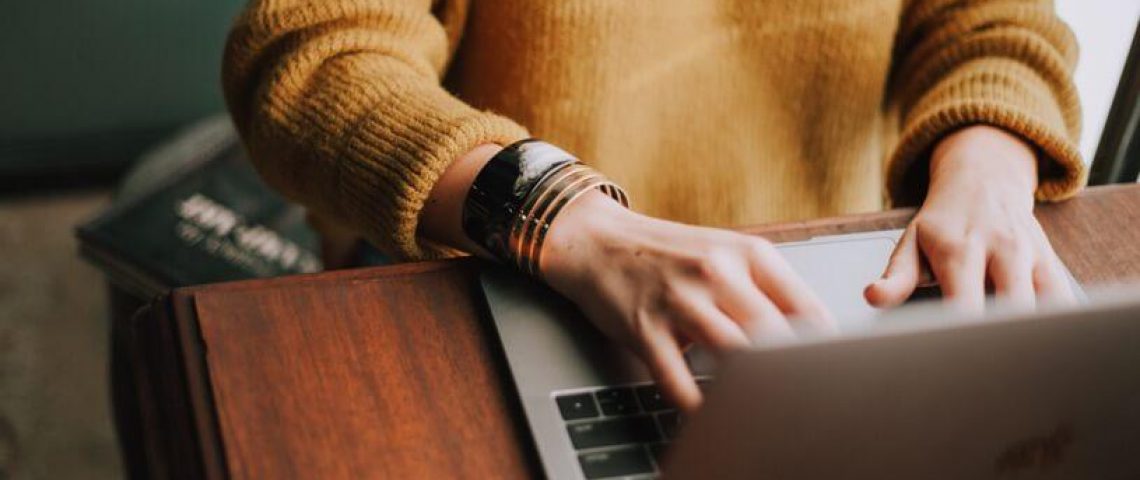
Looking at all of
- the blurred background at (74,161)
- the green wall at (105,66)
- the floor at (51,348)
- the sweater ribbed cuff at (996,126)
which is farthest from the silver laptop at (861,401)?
the green wall at (105,66)

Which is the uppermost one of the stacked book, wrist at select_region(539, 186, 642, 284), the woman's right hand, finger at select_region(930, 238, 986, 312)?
the stacked book

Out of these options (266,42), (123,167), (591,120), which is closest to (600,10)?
Result: (591,120)

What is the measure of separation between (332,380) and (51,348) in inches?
50.4

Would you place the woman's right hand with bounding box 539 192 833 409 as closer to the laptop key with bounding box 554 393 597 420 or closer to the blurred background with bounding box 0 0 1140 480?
the laptop key with bounding box 554 393 597 420

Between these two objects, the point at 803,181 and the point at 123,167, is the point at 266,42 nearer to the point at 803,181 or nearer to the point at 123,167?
the point at 803,181

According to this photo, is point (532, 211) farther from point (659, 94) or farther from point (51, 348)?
point (51, 348)

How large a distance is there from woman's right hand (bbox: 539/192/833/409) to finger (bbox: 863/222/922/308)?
5cm

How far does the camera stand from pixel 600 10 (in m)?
0.75

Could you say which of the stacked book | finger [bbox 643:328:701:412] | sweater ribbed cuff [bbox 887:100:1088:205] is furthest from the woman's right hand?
the stacked book

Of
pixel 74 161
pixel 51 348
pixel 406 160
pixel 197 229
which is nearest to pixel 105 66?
pixel 74 161

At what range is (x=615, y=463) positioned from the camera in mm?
483

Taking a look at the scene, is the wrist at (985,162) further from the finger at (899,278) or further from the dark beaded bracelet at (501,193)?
the dark beaded bracelet at (501,193)

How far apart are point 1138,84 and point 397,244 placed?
0.62m

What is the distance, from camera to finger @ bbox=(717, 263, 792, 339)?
0.52 metres
